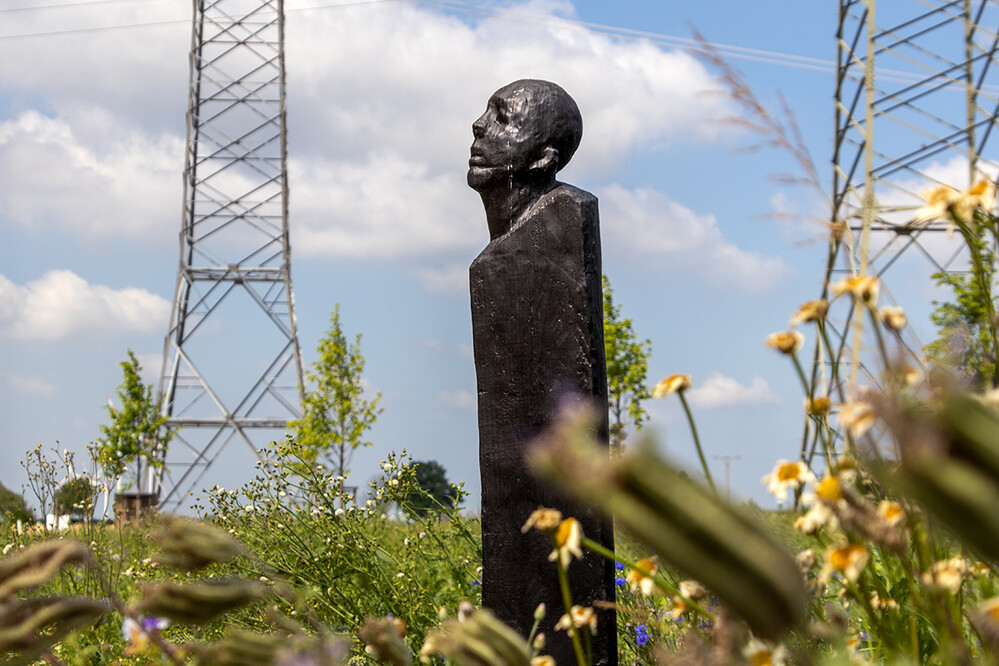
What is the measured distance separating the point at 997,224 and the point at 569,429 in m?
1.16

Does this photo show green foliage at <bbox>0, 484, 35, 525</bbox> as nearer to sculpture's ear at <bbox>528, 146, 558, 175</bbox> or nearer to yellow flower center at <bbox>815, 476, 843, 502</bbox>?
sculpture's ear at <bbox>528, 146, 558, 175</bbox>

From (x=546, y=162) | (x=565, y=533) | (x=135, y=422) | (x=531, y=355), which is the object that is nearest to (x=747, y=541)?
(x=565, y=533)

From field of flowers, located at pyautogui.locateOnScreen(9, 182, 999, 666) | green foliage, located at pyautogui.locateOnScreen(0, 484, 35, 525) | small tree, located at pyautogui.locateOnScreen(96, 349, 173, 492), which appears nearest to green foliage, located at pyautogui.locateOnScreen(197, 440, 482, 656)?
field of flowers, located at pyautogui.locateOnScreen(9, 182, 999, 666)

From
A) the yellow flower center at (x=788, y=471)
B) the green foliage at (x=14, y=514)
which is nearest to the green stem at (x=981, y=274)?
the yellow flower center at (x=788, y=471)

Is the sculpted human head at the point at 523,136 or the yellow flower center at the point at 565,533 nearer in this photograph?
the yellow flower center at the point at 565,533

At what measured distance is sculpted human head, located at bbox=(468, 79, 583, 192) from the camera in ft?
12.3

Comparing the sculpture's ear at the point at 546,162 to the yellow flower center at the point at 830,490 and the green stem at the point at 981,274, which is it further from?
the yellow flower center at the point at 830,490

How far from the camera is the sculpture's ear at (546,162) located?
12.3ft

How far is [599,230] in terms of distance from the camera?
12.0 ft

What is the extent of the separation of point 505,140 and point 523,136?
77 millimetres

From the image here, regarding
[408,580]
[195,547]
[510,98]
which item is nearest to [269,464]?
[408,580]

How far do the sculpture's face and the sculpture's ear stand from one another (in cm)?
2

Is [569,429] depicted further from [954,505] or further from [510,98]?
[510,98]

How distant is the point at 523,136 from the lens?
148 inches
